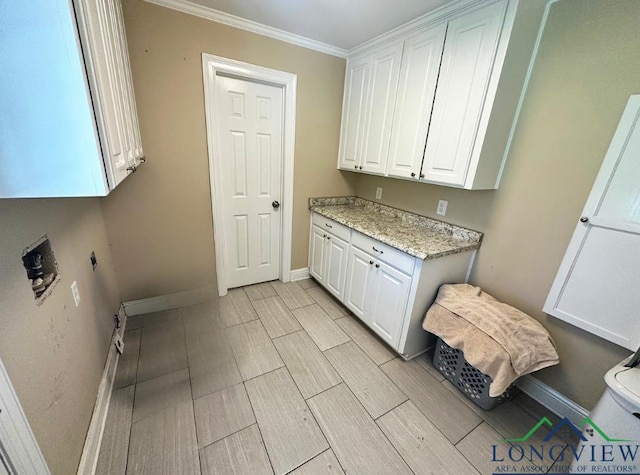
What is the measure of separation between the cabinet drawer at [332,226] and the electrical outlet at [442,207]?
0.79 metres

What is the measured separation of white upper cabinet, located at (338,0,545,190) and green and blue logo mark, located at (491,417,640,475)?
54.1 inches

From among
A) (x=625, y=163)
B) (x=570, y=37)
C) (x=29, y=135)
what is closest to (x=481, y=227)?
(x=625, y=163)

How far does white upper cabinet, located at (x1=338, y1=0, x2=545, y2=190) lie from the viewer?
1.44m

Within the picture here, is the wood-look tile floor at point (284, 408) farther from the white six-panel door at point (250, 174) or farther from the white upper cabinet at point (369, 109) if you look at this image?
the white upper cabinet at point (369, 109)

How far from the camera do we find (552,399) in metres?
1.61

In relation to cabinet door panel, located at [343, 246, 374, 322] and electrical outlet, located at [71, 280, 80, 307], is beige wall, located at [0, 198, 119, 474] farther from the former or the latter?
cabinet door panel, located at [343, 246, 374, 322]

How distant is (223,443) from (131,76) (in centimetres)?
242

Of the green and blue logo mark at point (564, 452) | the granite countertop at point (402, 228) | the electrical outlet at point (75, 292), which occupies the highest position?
the granite countertop at point (402, 228)

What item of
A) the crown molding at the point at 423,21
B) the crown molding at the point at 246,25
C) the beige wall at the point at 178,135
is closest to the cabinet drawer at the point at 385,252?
the beige wall at the point at 178,135

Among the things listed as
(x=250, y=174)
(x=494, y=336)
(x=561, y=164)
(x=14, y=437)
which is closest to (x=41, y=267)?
(x=14, y=437)

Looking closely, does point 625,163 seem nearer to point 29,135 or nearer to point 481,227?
point 481,227

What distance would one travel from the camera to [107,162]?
85 centimetres

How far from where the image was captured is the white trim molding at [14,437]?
741mm

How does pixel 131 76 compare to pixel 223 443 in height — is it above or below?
above
